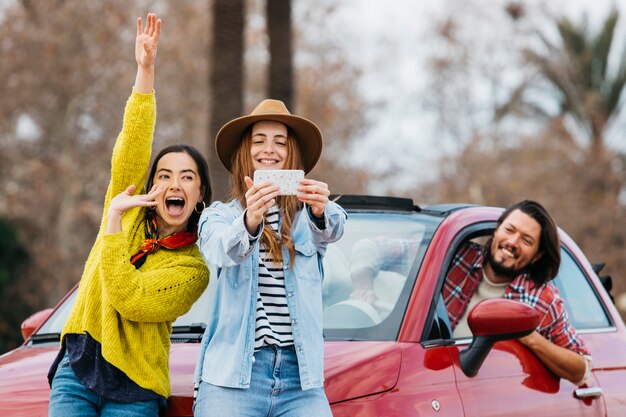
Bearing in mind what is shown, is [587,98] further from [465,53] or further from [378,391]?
[378,391]

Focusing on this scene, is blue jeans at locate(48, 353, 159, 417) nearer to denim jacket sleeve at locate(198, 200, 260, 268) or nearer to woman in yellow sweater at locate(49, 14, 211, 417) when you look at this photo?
woman in yellow sweater at locate(49, 14, 211, 417)

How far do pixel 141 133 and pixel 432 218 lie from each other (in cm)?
167

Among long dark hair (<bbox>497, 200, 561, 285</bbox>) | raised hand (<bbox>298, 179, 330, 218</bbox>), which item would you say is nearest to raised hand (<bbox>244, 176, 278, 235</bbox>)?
raised hand (<bbox>298, 179, 330, 218</bbox>)

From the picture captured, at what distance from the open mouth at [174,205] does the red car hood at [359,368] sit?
0.80m

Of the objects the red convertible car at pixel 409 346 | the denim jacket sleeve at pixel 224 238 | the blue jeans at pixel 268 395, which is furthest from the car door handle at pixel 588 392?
the denim jacket sleeve at pixel 224 238

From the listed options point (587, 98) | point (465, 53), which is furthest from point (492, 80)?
point (587, 98)

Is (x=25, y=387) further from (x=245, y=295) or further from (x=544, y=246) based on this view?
(x=544, y=246)

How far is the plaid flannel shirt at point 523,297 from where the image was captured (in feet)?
15.6

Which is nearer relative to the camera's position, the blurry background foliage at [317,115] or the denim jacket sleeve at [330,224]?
the denim jacket sleeve at [330,224]

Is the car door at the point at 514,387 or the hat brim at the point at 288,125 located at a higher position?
the hat brim at the point at 288,125

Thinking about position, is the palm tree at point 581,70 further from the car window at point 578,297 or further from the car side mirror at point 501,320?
the car side mirror at point 501,320

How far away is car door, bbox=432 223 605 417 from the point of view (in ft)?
13.9

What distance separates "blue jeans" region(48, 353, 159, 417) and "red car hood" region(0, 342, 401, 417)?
6.9 inches

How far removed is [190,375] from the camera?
3.79m
